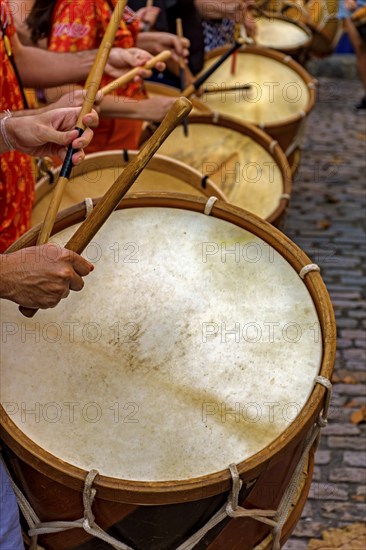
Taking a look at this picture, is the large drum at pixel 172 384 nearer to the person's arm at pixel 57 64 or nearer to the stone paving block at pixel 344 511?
the stone paving block at pixel 344 511

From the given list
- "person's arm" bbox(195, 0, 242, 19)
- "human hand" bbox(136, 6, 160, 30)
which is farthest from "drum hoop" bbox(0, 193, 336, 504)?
"person's arm" bbox(195, 0, 242, 19)

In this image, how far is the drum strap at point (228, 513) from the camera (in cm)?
134

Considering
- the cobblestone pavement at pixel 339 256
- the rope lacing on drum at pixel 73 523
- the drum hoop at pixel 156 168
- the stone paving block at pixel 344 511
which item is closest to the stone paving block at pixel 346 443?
the cobblestone pavement at pixel 339 256

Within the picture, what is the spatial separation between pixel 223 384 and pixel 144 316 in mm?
242

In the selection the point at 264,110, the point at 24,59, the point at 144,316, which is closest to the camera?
the point at 144,316

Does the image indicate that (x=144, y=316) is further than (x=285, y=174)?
No

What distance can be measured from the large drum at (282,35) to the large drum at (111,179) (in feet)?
8.84

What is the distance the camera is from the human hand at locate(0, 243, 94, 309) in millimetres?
1346

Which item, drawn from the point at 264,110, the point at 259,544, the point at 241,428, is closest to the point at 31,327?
the point at 241,428

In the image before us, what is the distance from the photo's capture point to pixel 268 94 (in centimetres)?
359

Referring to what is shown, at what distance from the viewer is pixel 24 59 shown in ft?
7.54

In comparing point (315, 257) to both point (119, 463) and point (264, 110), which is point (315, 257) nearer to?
point (264, 110)

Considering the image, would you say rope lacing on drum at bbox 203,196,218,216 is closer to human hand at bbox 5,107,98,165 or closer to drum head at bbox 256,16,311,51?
human hand at bbox 5,107,98,165

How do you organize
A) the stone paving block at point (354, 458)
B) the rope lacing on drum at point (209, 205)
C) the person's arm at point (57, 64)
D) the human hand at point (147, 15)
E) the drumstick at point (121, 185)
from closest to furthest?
the drumstick at point (121, 185)
the rope lacing on drum at point (209, 205)
the person's arm at point (57, 64)
the stone paving block at point (354, 458)
the human hand at point (147, 15)
